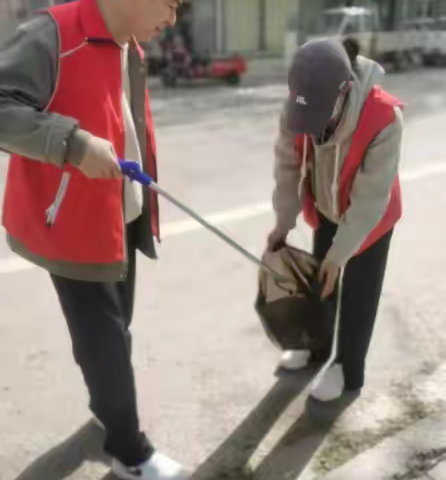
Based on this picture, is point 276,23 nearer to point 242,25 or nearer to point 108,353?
point 242,25

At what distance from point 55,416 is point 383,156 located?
1.58 m

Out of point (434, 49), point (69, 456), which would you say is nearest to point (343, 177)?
point (69, 456)

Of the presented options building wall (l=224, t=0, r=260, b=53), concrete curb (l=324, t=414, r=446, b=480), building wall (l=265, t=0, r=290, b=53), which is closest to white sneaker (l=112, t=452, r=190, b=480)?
concrete curb (l=324, t=414, r=446, b=480)

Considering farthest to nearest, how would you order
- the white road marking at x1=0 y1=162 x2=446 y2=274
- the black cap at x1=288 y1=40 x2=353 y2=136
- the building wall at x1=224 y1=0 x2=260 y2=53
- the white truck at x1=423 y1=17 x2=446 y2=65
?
the white truck at x1=423 y1=17 x2=446 y2=65 → the building wall at x1=224 y1=0 x2=260 y2=53 → the white road marking at x1=0 y1=162 x2=446 y2=274 → the black cap at x1=288 y1=40 x2=353 y2=136

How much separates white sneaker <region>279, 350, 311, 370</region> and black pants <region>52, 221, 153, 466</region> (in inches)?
32.2

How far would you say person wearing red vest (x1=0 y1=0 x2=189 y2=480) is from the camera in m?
1.60

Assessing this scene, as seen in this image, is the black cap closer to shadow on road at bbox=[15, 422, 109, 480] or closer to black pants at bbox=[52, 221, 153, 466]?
black pants at bbox=[52, 221, 153, 466]

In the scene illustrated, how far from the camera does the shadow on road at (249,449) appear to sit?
2225 mm

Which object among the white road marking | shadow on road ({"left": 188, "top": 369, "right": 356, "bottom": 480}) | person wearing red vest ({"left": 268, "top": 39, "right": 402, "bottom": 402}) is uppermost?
person wearing red vest ({"left": 268, "top": 39, "right": 402, "bottom": 402})

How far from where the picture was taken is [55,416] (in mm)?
2514

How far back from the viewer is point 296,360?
280 centimetres

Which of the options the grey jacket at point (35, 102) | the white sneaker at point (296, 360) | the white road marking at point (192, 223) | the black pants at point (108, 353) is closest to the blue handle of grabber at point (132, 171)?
the grey jacket at point (35, 102)

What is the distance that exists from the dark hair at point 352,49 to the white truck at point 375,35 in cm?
1315

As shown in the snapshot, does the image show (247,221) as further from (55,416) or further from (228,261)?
(55,416)
